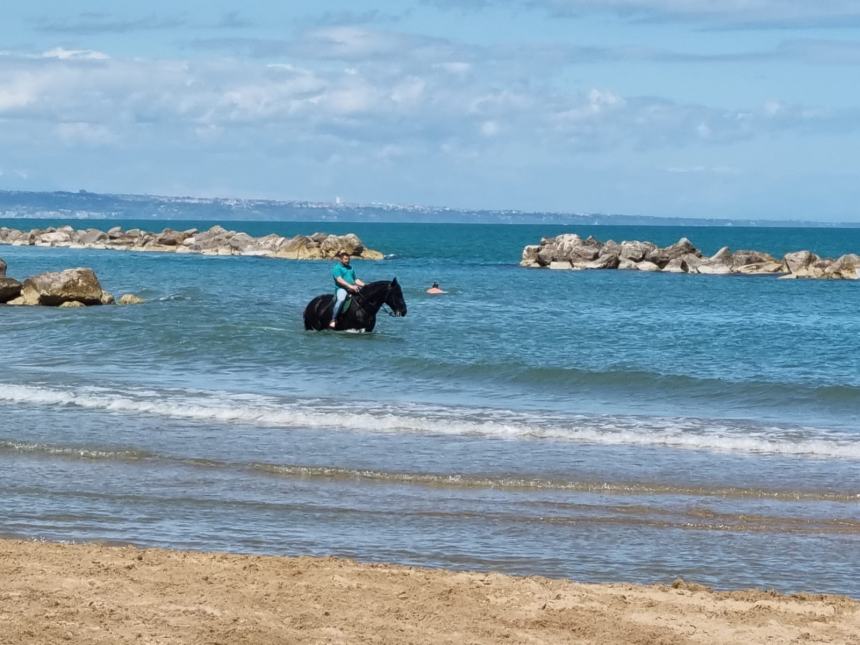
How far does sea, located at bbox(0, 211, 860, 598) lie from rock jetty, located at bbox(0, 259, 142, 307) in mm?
1347

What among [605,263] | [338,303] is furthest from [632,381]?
[605,263]

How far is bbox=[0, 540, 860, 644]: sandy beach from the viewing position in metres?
7.01

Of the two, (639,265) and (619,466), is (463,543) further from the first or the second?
(639,265)

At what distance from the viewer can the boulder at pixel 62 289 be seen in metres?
33.1

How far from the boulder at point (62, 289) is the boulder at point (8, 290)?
1.51ft

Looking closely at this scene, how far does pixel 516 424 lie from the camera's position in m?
15.9

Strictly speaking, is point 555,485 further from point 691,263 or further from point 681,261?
point 691,263

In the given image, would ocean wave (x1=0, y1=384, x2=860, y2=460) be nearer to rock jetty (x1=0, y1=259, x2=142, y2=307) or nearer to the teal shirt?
the teal shirt

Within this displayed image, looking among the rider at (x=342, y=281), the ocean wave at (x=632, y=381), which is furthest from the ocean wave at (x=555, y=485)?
the rider at (x=342, y=281)

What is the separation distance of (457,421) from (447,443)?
4.99 ft

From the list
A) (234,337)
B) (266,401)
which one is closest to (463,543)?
(266,401)

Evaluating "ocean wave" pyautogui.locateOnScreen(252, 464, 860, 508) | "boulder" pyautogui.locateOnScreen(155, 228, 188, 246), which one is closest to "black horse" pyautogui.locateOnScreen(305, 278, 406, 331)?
"ocean wave" pyautogui.locateOnScreen(252, 464, 860, 508)

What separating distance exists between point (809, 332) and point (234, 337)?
14.7m

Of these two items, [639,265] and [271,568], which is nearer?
[271,568]
